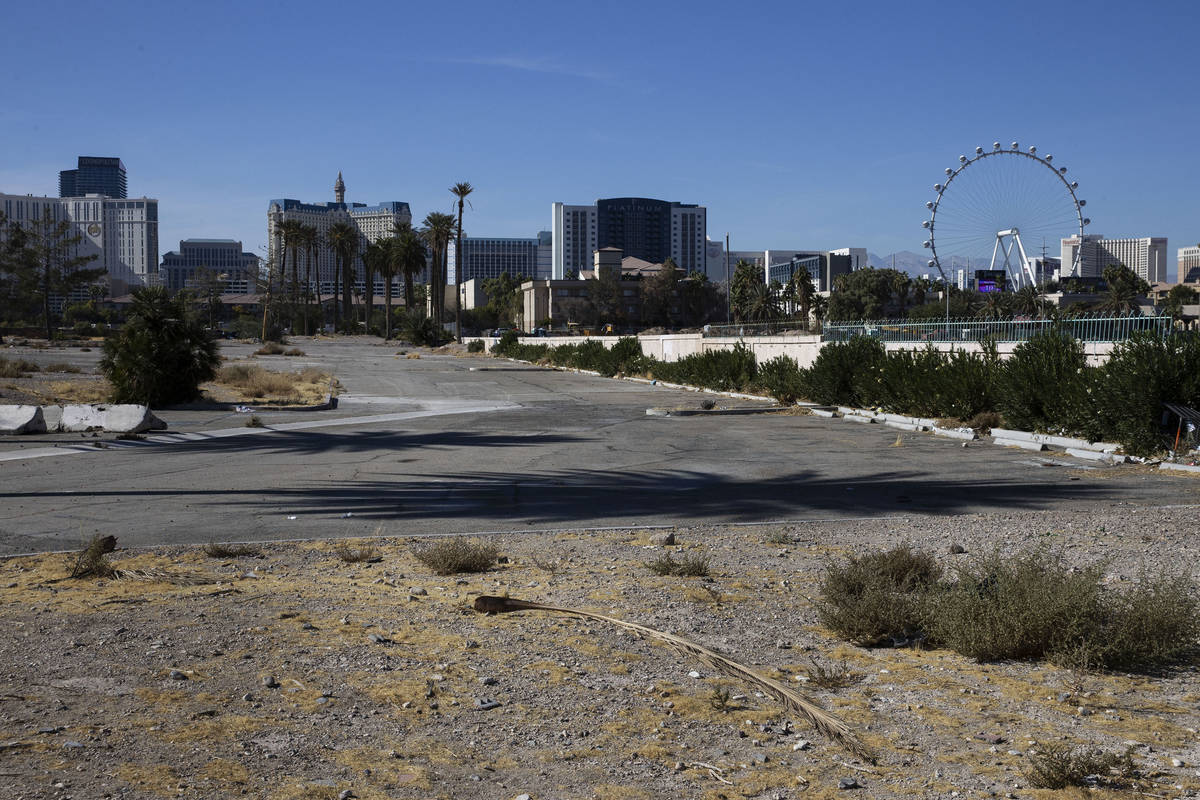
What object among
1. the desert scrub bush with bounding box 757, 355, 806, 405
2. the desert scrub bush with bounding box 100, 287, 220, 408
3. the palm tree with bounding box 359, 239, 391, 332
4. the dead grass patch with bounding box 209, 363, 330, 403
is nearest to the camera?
the desert scrub bush with bounding box 100, 287, 220, 408

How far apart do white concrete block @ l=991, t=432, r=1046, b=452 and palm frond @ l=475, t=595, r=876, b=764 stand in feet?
45.6

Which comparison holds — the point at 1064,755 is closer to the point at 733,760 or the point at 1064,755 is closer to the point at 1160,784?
the point at 1160,784

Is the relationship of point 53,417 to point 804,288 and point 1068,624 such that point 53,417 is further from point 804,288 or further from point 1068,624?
point 804,288

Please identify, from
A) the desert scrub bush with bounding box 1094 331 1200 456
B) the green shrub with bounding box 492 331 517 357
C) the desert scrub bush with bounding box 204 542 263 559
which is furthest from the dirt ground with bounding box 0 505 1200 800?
the green shrub with bounding box 492 331 517 357

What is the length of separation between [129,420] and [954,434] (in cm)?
1711

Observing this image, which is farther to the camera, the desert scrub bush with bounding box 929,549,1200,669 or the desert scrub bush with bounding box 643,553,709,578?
the desert scrub bush with bounding box 643,553,709,578

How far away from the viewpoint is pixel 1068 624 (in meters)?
6.07

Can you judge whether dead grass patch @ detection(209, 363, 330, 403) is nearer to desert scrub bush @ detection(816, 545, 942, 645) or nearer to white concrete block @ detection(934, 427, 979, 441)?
white concrete block @ detection(934, 427, 979, 441)

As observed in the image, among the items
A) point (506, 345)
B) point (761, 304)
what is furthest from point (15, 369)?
point (761, 304)

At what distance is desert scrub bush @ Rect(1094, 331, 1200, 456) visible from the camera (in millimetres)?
16828

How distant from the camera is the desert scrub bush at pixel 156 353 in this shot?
1078 inches

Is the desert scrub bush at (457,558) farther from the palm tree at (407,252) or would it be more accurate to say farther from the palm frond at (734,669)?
the palm tree at (407,252)

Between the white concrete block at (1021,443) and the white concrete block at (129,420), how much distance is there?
1713cm

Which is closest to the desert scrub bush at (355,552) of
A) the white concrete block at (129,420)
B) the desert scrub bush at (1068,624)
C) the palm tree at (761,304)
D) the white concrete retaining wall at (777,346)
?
the desert scrub bush at (1068,624)
